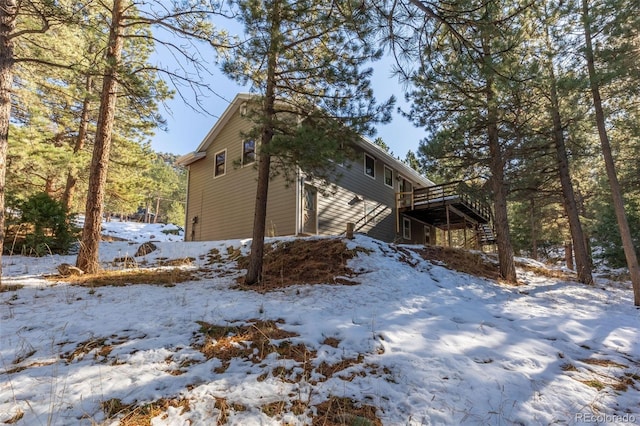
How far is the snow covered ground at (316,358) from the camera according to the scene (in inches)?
91.0

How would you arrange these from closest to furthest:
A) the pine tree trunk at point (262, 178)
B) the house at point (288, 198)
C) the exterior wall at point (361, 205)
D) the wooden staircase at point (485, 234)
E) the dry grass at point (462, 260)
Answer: the pine tree trunk at point (262, 178) → the dry grass at point (462, 260) → the house at point (288, 198) → the exterior wall at point (361, 205) → the wooden staircase at point (485, 234)

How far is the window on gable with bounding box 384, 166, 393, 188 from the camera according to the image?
16.4 meters

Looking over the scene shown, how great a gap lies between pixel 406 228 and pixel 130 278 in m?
14.8

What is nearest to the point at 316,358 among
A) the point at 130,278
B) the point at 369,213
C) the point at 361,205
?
the point at 130,278

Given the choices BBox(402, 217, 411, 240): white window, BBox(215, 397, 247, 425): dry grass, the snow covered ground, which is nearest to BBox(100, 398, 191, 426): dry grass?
the snow covered ground

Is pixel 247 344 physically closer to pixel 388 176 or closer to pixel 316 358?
pixel 316 358

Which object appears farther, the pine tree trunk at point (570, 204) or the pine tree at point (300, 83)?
the pine tree trunk at point (570, 204)

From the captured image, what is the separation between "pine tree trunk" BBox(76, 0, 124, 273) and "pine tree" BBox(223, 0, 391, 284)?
257 centimetres

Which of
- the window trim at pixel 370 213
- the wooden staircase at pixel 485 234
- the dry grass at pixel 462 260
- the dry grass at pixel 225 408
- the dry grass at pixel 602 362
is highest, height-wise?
the window trim at pixel 370 213

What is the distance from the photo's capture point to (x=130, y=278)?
6.12m

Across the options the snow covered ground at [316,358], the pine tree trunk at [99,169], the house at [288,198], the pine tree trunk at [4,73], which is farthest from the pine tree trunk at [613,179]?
the pine tree trunk at [4,73]

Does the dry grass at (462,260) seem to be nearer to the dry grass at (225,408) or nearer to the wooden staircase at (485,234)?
the dry grass at (225,408)

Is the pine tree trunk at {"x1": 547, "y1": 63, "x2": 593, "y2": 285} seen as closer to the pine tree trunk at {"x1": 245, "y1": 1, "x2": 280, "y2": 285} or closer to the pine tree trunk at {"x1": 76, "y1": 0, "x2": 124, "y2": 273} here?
the pine tree trunk at {"x1": 245, "y1": 1, "x2": 280, "y2": 285}

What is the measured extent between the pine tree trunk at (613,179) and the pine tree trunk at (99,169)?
10675 millimetres
